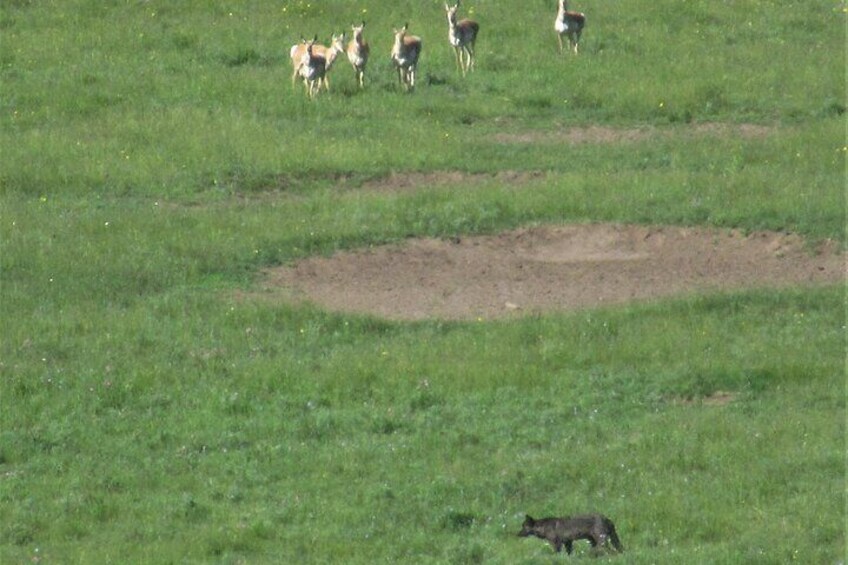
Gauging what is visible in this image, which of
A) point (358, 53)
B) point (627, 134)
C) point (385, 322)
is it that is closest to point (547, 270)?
point (385, 322)

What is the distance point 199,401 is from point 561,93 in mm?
12445

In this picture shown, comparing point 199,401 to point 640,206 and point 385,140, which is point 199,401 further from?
point 385,140

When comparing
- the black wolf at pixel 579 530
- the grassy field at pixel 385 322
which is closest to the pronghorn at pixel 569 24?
the grassy field at pixel 385 322

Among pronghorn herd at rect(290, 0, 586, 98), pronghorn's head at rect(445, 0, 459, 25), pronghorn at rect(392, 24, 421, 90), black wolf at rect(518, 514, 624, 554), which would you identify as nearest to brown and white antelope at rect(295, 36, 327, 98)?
pronghorn herd at rect(290, 0, 586, 98)

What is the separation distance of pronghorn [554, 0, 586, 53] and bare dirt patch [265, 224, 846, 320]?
26.3 ft

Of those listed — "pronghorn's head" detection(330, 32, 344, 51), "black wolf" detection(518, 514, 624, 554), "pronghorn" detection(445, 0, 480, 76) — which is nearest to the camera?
"black wolf" detection(518, 514, 624, 554)

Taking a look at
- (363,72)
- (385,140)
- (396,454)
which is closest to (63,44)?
(363,72)

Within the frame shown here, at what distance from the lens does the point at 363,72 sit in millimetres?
30453

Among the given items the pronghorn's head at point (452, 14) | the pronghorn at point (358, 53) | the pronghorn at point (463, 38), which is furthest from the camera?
the pronghorn's head at point (452, 14)

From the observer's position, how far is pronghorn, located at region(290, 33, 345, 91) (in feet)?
96.3

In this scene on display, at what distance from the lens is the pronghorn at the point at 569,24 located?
31.0m

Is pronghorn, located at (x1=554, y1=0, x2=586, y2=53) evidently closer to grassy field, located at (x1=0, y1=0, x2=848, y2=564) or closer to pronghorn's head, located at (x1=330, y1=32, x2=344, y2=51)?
grassy field, located at (x1=0, y1=0, x2=848, y2=564)

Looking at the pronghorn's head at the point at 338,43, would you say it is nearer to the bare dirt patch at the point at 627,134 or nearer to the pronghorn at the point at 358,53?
the pronghorn at the point at 358,53

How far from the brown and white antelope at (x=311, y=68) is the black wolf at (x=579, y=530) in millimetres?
15645
